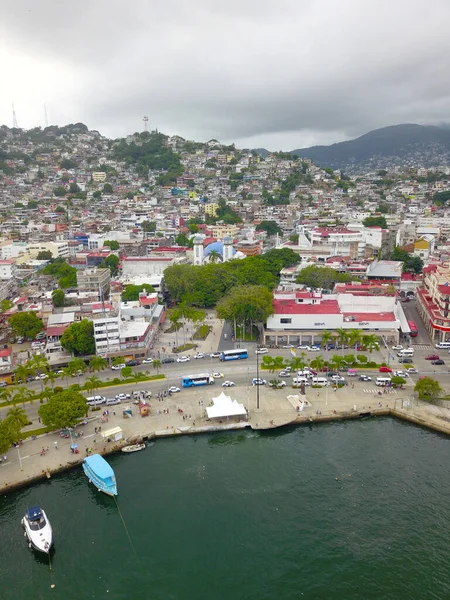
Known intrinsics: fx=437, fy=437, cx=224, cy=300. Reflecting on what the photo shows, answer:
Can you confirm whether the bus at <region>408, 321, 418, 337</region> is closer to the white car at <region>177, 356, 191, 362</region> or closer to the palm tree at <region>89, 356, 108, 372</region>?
the white car at <region>177, 356, 191, 362</region>

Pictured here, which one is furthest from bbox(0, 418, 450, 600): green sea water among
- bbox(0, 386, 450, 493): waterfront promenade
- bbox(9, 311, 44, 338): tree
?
bbox(9, 311, 44, 338): tree

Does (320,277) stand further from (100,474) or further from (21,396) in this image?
(100,474)

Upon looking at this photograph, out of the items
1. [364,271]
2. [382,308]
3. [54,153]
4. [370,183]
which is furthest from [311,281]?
[54,153]

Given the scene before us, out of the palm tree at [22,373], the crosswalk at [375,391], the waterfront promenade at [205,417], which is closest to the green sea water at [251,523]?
the waterfront promenade at [205,417]

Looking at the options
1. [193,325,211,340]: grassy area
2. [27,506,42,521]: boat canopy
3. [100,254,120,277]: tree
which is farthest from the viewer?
[100,254,120,277]: tree

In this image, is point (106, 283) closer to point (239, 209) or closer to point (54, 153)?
point (239, 209)

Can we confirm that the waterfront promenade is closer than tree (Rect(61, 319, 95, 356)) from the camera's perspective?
Yes

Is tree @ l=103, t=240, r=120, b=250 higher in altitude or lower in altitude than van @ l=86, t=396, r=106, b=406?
higher
